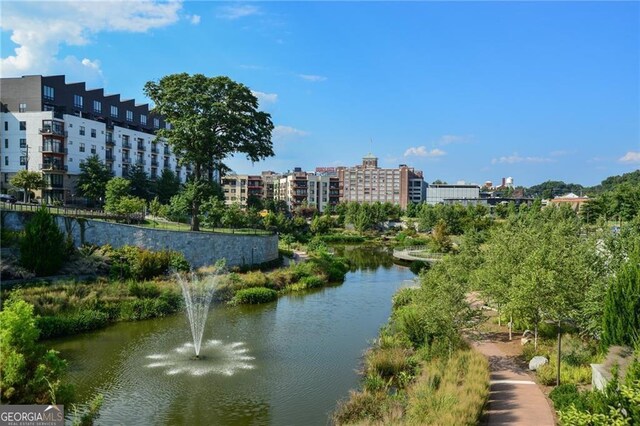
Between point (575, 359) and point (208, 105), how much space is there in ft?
94.6

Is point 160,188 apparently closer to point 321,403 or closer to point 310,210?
point 310,210

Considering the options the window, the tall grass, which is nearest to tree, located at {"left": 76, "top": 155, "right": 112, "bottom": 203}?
the window

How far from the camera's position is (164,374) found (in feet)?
57.0

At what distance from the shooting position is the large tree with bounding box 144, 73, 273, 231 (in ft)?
116

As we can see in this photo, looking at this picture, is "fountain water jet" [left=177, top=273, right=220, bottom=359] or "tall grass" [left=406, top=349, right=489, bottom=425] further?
"fountain water jet" [left=177, top=273, right=220, bottom=359]

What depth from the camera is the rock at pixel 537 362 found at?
16.1 meters

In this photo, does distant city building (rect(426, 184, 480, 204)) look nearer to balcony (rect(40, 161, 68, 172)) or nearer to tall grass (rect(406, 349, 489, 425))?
balcony (rect(40, 161, 68, 172))

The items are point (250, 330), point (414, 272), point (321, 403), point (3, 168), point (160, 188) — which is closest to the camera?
point (321, 403)

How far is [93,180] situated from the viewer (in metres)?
53.0

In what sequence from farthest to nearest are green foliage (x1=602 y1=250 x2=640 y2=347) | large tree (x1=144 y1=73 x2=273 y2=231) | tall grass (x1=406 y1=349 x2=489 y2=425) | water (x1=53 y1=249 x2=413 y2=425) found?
large tree (x1=144 y1=73 x2=273 y2=231), water (x1=53 y1=249 x2=413 y2=425), green foliage (x1=602 y1=250 x2=640 y2=347), tall grass (x1=406 y1=349 x2=489 y2=425)

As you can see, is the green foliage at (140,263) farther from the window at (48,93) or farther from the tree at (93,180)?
the window at (48,93)

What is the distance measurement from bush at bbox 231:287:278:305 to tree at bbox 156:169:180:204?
118 feet

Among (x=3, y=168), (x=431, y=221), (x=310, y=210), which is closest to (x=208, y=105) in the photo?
(x=3, y=168)

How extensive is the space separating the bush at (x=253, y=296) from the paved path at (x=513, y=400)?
15919mm
